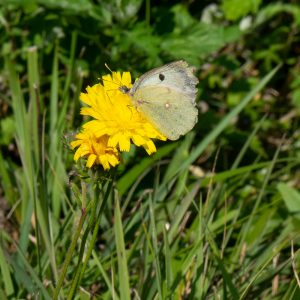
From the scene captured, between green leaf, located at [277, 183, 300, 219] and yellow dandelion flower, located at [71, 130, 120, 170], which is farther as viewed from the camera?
green leaf, located at [277, 183, 300, 219]

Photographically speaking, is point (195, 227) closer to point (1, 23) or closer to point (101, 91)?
point (101, 91)

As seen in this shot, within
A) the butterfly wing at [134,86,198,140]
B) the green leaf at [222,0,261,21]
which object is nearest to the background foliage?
the green leaf at [222,0,261,21]

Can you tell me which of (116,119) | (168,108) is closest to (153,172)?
(168,108)

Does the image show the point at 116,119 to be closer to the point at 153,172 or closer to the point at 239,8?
the point at 153,172

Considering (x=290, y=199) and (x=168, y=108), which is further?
(x=290, y=199)

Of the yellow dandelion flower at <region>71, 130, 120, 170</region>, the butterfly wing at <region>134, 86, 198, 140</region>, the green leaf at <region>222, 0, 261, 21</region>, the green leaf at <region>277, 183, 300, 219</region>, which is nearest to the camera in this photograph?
the yellow dandelion flower at <region>71, 130, 120, 170</region>

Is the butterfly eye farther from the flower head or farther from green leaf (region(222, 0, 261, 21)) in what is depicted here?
green leaf (region(222, 0, 261, 21))

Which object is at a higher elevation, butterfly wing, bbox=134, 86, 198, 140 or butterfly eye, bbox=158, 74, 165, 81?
butterfly eye, bbox=158, 74, 165, 81

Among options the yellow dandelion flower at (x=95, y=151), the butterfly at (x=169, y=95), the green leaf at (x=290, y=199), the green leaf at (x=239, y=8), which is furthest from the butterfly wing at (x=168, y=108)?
the green leaf at (x=239, y=8)
